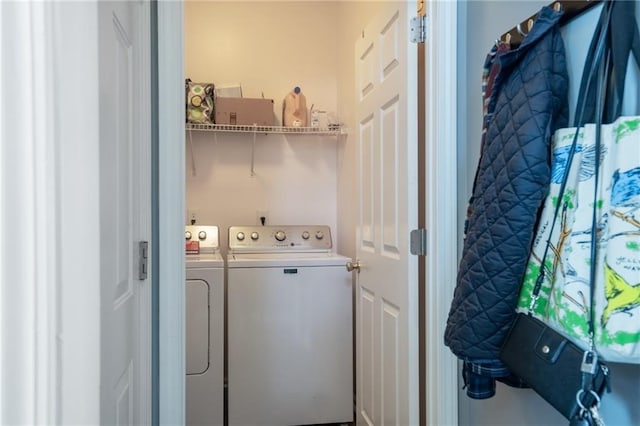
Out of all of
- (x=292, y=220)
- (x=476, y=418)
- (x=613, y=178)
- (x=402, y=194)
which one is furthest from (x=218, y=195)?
(x=613, y=178)

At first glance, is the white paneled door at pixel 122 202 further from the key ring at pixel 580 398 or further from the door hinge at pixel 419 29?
the door hinge at pixel 419 29

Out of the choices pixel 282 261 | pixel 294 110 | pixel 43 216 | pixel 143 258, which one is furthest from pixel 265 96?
pixel 43 216

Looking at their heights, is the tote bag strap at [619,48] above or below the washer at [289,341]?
above

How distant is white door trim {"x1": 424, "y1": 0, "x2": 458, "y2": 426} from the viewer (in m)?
1.40

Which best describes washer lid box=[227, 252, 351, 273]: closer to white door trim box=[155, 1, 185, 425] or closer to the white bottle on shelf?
the white bottle on shelf

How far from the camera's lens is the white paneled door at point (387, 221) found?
1565mm

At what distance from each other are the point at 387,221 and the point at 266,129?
142 cm

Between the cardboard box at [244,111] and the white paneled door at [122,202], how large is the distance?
1.67m

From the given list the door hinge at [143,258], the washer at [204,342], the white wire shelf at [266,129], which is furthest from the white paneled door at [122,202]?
the white wire shelf at [266,129]

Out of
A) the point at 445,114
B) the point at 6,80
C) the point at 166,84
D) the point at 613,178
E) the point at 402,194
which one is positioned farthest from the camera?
the point at 402,194

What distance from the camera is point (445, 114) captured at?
1.40 meters

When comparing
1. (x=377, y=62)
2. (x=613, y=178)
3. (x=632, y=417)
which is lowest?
(x=632, y=417)

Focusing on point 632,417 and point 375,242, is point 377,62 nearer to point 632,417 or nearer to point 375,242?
point 375,242

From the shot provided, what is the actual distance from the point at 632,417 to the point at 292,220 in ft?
8.05
